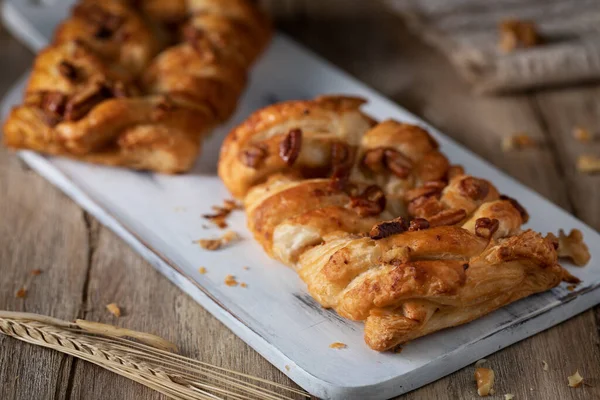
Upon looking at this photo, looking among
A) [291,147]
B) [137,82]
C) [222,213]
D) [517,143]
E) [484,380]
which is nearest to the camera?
[484,380]

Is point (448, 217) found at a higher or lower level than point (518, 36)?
lower

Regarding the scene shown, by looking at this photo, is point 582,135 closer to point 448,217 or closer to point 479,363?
point 448,217

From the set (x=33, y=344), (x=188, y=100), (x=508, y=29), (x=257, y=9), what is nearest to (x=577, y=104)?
(x=508, y=29)

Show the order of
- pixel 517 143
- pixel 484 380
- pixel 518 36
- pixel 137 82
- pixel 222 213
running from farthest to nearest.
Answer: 1. pixel 518 36
2. pixel 517 143
3. pixel 137 82
4. pixel 222 213
5. pixel 484 380

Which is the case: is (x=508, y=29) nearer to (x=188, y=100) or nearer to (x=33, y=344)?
(x=188, y=100)

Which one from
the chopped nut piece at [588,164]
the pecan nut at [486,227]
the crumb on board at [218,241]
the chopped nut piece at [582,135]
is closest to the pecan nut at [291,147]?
Answer: the crumb on board at [218,241]

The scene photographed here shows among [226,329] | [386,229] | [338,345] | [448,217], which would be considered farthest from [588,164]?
[226,329]
